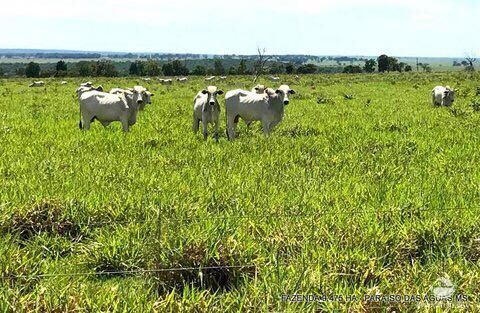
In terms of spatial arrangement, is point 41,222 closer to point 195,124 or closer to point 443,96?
point 195,124

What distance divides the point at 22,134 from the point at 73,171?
19.0 ft

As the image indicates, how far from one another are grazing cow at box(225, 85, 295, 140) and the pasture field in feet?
13.0

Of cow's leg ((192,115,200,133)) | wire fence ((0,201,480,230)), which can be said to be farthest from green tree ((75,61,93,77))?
wire fence ((0,201,480,230))

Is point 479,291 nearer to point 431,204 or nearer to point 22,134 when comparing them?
point 431,204

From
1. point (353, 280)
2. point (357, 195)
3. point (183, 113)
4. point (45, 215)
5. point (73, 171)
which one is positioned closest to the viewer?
point (353, 280)

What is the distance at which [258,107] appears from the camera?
44.9ft

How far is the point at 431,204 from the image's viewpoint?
5.89 meters

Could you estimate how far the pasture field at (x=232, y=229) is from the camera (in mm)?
3818

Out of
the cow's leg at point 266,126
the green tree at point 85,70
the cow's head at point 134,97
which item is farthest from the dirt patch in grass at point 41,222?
the green tree at point 85,70

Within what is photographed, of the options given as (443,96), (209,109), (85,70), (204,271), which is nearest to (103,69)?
(85,70)

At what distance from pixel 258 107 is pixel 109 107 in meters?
4.58

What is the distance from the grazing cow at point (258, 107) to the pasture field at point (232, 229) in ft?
13.0

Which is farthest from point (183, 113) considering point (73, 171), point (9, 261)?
point (9, 261)

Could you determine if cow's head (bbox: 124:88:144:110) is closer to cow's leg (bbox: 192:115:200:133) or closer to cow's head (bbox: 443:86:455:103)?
cow's leg (bbox: 192:115:200:133)
